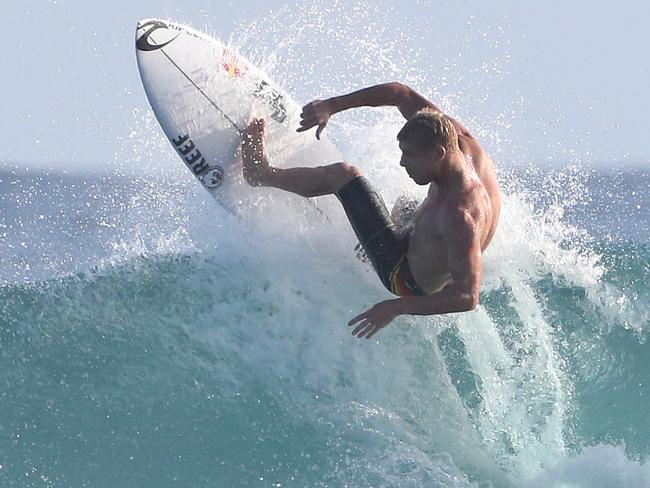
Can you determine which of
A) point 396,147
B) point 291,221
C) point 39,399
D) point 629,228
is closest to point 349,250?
point 291,221

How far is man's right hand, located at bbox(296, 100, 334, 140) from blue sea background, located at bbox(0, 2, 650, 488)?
752mm

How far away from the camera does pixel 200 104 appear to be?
7445mm

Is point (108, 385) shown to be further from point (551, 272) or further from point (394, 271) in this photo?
point (551, 272)

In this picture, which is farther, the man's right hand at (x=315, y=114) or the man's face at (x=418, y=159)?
the man's right hand at (x=315, y=114)

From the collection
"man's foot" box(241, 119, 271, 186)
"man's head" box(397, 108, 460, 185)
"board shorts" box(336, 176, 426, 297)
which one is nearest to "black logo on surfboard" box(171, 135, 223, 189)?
"man's foot" box(241, 119, 271, 186)

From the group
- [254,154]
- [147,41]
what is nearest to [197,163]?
[254,154]

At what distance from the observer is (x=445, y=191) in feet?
19.1

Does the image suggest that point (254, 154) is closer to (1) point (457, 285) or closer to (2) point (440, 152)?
(2) point (440, 152)

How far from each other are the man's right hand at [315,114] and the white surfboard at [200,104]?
709mm

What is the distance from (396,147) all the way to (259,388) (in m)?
2.29

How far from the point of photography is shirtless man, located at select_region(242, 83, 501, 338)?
18.5 feet

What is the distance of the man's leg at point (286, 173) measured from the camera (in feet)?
22.2

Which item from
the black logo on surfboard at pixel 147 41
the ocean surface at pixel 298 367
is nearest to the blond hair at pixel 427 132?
the ocean surface at pixel 298 367

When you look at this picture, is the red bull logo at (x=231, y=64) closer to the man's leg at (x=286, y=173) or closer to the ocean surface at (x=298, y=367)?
the man's leg at (x=286, y=173)
